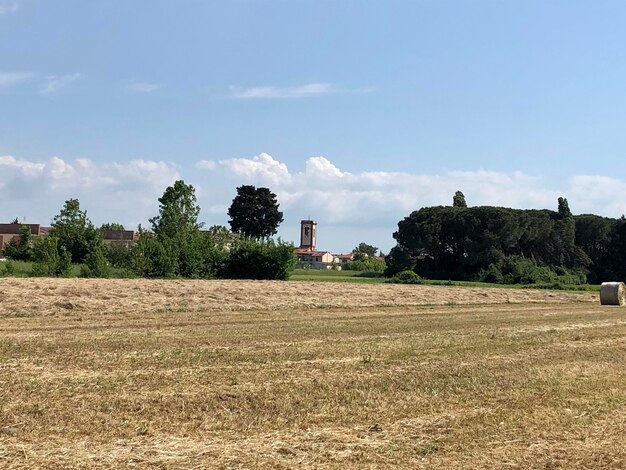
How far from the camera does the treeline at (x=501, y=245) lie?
3917 inches

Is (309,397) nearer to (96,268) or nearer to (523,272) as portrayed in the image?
(96,268)

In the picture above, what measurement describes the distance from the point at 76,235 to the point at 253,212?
62.5 metres

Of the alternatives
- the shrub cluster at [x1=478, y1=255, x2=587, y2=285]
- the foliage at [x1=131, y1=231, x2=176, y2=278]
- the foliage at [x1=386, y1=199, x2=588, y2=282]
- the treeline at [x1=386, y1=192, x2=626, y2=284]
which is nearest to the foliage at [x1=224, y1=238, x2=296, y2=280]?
the foliage at [x1=131, y1=231, x2=176, y2=278]

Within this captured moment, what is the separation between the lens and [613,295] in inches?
1661

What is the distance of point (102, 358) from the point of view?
13648 mm

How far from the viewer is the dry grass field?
745 centimetres

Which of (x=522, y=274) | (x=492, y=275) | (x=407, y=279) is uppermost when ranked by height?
(x=522, y=274)

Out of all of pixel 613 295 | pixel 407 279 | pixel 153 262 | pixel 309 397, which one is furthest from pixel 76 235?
pixel 309 397

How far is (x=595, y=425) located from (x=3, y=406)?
25.2 ft

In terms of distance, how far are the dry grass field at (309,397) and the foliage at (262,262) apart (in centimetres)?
3602

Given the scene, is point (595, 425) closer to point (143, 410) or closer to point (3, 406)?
point (143, 410)

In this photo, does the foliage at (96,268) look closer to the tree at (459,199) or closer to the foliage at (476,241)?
the foliage at (476,241)

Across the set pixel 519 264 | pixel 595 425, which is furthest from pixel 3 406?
pixel 519 264

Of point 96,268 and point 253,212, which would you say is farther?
point 253,212
